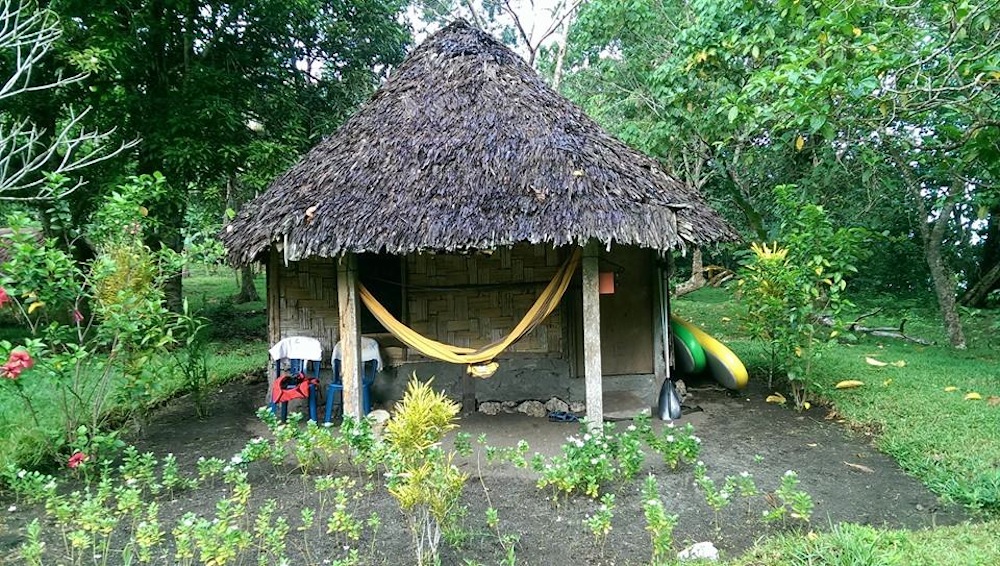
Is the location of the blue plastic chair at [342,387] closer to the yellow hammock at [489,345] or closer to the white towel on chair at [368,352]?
the white towel on chair at [368,352]

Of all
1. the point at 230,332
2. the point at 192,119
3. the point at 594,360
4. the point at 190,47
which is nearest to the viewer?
the point at 594,360

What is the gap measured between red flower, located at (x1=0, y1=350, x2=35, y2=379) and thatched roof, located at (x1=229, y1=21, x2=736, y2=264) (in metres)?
1.45

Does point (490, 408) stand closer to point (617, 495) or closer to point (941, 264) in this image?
point (617, 495)

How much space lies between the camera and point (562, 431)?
15.6 ft

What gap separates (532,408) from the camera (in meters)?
5.29

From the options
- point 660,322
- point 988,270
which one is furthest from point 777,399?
point 988,270

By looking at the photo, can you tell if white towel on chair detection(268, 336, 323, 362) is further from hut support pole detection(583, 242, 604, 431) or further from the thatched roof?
hut support pole detection(583, 242, 604, 431)

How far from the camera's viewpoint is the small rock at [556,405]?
17.5 feet

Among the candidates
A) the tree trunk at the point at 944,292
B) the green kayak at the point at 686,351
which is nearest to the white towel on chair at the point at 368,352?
the green kayak at the point at 686,351

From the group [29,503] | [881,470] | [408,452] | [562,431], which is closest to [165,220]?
[29,503]

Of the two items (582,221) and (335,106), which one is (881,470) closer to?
(582,221)

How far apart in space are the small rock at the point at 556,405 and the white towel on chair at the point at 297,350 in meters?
2.01

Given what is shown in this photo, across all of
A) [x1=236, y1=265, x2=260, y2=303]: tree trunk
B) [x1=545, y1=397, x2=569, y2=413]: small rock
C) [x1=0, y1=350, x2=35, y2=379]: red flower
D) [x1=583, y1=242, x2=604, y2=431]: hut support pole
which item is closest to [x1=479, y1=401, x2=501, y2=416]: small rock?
[x1=545, y1=397, x2=569, y2=413]: small rock

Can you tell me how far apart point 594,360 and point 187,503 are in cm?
271
